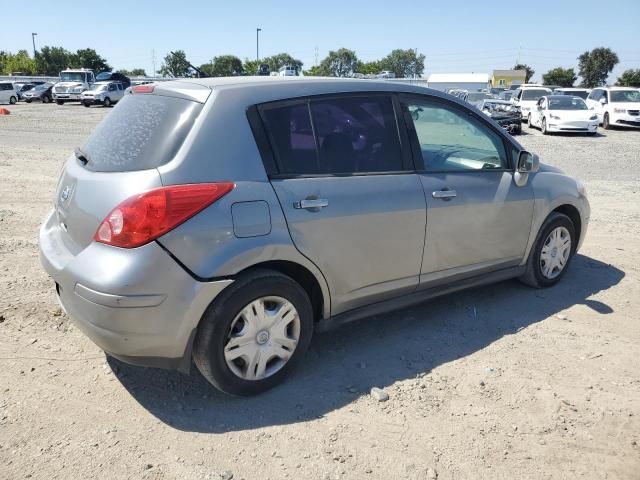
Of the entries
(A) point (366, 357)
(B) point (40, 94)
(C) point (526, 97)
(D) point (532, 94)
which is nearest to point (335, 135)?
(A) point (366, 357)

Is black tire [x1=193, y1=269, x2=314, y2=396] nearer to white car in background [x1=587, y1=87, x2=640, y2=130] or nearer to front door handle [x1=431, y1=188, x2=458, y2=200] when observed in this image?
front door handle [x1=431, y1=188, x2=458, y2=200]

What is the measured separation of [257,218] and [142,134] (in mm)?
815

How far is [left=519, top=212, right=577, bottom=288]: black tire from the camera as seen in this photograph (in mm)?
4566

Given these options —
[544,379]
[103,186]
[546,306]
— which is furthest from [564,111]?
[103,186]

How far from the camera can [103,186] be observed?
2895mm

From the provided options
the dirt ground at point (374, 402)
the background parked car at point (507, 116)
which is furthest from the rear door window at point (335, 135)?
the background parked car at point (507, 116)

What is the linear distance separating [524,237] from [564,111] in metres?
17.5

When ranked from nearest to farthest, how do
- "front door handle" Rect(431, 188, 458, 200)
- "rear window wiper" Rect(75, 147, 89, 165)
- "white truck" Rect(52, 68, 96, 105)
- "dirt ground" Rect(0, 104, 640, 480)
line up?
"dirt ground" Rect(0, 104, 640, 480) < "rear window wiper" Rect(75, 147, 89, 165) < "front door handle" Rect(431, 188, 458, 200) < "white truck" Rect(52, 68, 96, 105)

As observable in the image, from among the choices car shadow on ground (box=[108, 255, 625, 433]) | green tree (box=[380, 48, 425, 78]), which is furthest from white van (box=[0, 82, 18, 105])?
green tree (box=[380, 48, 425, 78])

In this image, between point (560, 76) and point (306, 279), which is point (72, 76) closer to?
point (306, 279)

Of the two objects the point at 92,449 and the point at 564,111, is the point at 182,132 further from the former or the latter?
the point at 564,111

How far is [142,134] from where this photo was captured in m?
3.03

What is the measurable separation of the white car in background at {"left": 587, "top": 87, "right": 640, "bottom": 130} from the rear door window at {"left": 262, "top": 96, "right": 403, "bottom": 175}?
21.8 meters

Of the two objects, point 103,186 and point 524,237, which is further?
point 524,237
